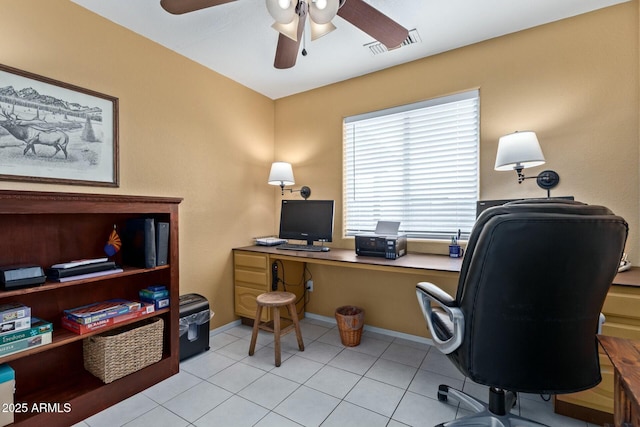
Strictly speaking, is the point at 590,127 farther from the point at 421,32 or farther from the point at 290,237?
the point at 290,237

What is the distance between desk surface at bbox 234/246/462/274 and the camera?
6.70 ft

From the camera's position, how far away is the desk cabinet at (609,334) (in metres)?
1.47

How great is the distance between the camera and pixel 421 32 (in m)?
2.26

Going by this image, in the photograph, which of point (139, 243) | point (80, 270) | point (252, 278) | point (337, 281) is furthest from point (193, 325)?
point (337, 281)

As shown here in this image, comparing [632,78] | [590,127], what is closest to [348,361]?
[590,127]

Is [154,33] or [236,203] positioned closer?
[154,33]

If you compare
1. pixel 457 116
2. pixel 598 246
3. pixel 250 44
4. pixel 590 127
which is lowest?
pixel 598 246

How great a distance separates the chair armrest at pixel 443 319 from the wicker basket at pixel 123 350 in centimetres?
185

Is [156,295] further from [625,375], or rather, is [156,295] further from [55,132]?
[625,375]

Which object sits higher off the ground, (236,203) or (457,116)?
(457,116)

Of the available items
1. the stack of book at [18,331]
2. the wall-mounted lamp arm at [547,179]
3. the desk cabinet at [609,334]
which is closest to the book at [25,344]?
the stack of book at [18,331]

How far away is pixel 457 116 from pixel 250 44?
1895 millimetres

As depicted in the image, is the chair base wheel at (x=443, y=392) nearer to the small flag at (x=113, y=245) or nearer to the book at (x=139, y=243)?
the book at (x=139, y=243)

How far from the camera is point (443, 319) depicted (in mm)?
1541
